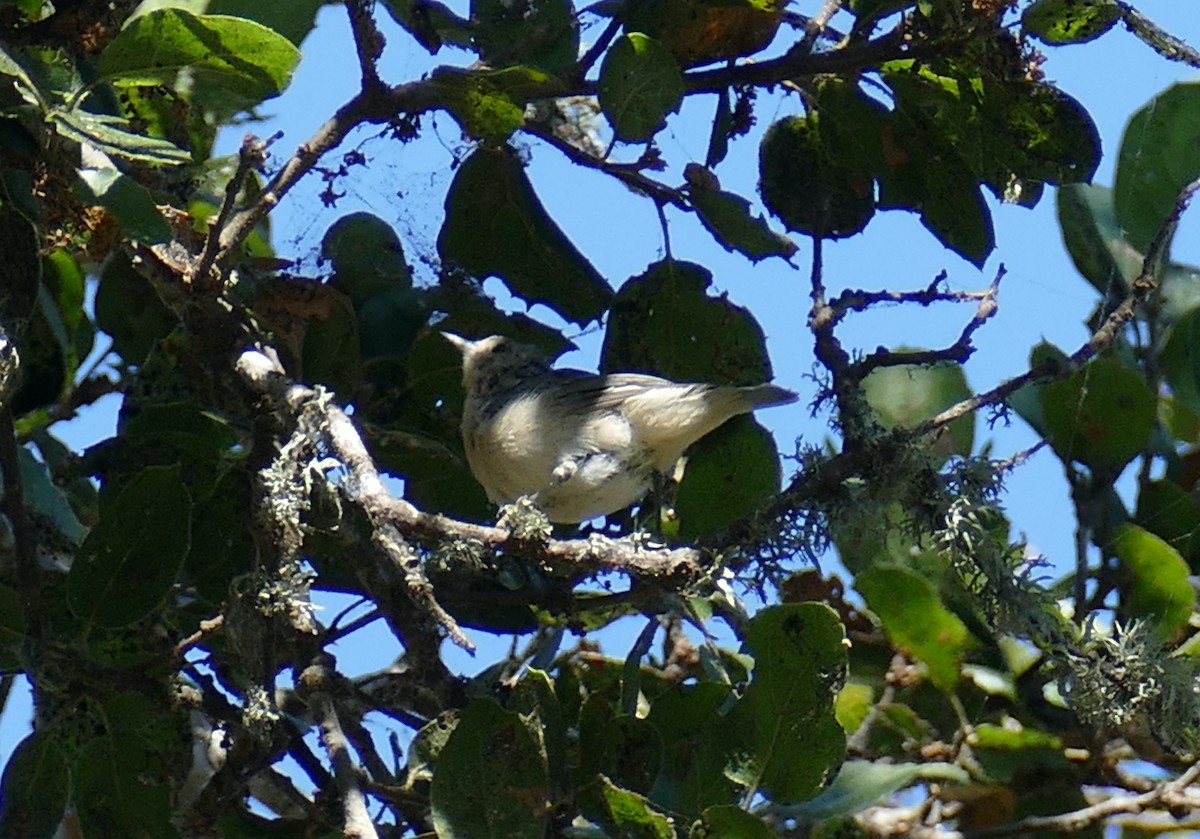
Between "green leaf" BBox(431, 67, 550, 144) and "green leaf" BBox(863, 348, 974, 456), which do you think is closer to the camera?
"green leaf" BBox(431, 67, 550, 144)

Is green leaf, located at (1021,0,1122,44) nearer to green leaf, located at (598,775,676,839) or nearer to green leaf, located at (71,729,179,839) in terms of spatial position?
green leaf, located at (598,775,676,839)

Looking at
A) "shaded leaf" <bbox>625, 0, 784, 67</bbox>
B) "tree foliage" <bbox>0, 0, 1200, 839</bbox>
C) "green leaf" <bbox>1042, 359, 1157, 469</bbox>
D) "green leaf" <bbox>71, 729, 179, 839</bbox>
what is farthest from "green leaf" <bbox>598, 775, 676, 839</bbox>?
"shaded leaf" <bbox>625, 0, 784, 67</bbox>

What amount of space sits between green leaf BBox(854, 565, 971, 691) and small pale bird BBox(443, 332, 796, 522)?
2.12ft

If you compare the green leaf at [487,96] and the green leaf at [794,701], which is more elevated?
the green leaf at [487,96]

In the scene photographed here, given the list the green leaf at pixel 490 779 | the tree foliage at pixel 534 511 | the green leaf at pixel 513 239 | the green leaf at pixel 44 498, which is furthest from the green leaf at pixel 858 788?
the green leaf at pixel 44 498

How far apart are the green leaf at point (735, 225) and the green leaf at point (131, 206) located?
3.00 feet

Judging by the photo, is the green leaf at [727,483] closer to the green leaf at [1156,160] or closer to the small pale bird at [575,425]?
the small pale bird at [575,425]

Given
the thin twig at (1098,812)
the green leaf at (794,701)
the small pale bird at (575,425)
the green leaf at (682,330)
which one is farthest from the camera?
the small pale bird at (575,425)

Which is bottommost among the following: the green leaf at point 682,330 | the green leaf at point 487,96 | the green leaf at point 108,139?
the green leaf at point 108,139

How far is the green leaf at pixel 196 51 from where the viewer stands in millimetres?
2035

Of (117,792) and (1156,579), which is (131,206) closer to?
(117,792)

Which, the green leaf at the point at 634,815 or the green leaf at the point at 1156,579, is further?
the green leaf at the point at 1156,579

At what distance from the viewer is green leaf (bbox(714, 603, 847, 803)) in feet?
6.54

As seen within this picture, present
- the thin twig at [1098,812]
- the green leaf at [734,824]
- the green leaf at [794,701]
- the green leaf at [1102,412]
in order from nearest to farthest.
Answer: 1. the green leaf at [734,824]
2. the green leaf at [794,701]
3. the thin twig at [1098,812]
4. the green leaf at [1102,412]
